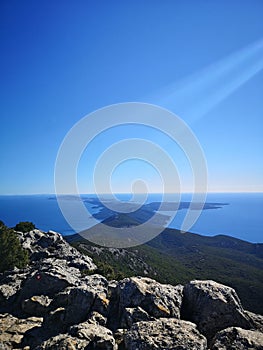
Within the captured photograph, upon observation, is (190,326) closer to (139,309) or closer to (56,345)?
(139,309)

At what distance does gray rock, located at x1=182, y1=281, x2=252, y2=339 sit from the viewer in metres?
13.5

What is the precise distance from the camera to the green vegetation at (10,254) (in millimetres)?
31248

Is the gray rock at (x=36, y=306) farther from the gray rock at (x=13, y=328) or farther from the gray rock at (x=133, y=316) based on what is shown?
the gray rock at (x=133, y=316)

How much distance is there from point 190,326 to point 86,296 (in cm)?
759

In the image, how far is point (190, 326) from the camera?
11312 mm

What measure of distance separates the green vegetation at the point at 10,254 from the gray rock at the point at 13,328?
15072 millimetres

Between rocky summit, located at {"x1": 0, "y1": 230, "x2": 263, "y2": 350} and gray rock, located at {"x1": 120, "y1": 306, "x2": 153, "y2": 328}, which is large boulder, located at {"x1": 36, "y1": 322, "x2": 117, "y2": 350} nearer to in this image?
rocky summit, located at {"x1": 0, "y1": 230, "x2": 263, "y2": 350}

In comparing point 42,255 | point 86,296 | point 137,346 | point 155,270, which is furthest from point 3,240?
point 155,270

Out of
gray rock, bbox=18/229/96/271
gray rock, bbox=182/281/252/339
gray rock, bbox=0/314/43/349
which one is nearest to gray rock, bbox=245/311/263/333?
gray rock, bbox=182/281/252/339

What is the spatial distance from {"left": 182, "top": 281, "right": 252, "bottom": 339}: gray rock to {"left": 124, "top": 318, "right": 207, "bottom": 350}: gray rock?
2.92 m

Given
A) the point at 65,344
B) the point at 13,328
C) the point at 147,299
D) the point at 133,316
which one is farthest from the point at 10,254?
the point at 65,344

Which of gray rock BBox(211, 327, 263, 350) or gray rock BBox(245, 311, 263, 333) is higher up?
gray rock BBox(211, 327, 263, 350)

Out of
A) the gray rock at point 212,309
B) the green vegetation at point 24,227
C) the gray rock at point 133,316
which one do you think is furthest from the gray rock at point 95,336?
the green vegetation at point 24,227

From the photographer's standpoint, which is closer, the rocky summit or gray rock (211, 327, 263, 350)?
gray rock (211, 327, 263, 350)
